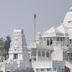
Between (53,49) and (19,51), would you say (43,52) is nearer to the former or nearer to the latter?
(53,49)

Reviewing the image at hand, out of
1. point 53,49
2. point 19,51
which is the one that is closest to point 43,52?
point 53,49

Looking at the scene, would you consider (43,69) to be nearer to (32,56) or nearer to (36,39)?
(32,56)

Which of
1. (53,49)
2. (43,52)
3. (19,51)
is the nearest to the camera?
(19,51)

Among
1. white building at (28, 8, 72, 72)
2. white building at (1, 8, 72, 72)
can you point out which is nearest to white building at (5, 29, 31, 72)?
white building at (1, 8, 72, 72)

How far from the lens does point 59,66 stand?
1614 inches

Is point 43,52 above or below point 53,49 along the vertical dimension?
below

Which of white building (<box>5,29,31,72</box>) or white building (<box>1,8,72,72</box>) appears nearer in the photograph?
white building (<box>1,8,72,72</box>)

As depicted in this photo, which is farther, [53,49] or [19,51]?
[53,49]

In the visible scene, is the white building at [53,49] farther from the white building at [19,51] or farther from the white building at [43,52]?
the white building at [19,51]

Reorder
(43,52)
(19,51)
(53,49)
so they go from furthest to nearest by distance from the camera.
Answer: (43,52)
(53,49)
(19,51)

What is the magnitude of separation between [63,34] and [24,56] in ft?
19.1

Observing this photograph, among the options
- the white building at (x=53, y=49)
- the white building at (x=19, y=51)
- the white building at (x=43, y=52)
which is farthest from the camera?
the white building at (x=19, y=51)

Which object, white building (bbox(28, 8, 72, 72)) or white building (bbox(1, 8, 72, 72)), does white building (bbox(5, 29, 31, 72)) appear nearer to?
white building (bbox(1, 8, 72, 72))

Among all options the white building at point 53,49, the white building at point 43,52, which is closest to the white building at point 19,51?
the white building at point 43,52
